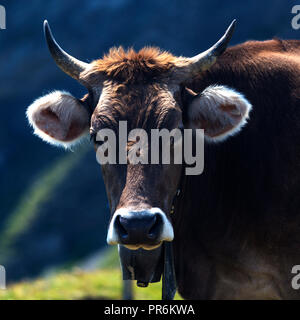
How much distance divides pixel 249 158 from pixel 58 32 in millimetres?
67806

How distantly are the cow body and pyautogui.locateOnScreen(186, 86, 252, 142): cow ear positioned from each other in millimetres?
433

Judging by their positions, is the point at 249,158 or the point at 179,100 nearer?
the point at 179,100

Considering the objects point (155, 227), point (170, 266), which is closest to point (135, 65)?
point (155, 227)

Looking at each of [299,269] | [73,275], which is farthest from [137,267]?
[73,275]

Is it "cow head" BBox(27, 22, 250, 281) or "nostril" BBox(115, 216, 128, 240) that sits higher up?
"cow head" BBox(27, 22, 250, 281)

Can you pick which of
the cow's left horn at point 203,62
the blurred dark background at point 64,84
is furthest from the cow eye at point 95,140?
the blurred dark background at point 64,84

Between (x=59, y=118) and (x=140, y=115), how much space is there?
1009 mm

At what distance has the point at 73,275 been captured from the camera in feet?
37.6

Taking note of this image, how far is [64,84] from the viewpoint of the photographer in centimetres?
7106

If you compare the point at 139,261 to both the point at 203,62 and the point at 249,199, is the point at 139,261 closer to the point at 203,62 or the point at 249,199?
the point at 249,199

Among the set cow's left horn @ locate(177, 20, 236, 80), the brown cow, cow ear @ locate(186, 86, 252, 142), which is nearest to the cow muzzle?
the brown cow

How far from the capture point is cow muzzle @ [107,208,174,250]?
4.96 m

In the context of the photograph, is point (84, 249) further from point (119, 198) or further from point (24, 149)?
point (119, 198)

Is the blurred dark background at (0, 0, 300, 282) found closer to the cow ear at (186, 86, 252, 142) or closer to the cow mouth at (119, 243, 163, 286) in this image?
the cow mouth at (119, 243, 163, 286)
